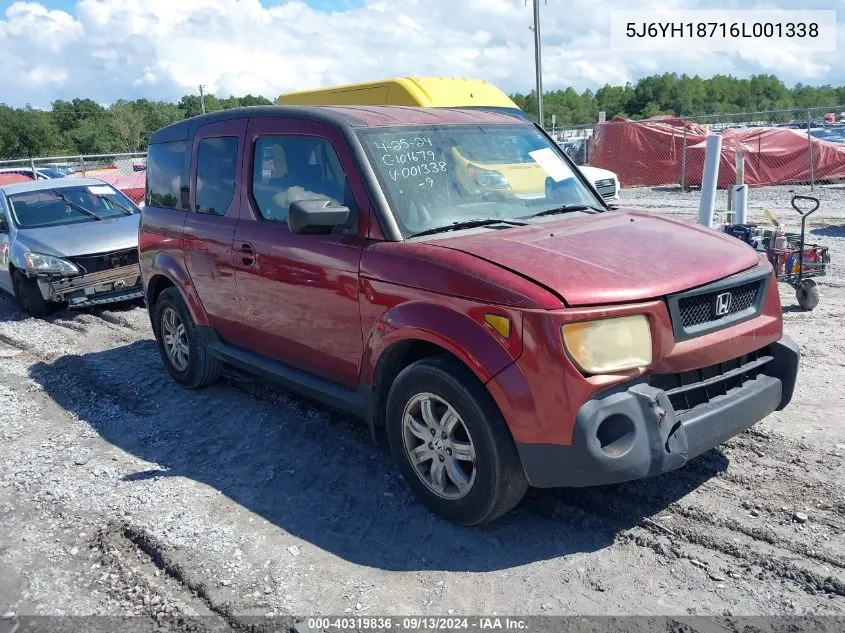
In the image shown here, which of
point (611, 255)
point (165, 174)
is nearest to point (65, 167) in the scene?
point (165, 174)

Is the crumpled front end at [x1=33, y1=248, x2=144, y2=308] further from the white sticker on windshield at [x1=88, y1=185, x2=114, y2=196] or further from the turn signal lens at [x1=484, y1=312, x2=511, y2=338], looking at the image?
the turn signal lens at [x1=484, y1=312, x2=511, y2=338]

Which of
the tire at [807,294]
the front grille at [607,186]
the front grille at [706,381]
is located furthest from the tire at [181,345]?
the front grille at [607,186]

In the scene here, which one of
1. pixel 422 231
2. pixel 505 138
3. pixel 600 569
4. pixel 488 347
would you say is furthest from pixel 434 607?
pixel 505 138

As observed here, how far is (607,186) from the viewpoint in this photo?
12312 millimetres

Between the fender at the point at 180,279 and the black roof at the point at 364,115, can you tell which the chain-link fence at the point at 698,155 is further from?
the fender at the point at 180,279

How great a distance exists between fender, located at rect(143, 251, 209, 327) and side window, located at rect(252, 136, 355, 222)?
1136 millimetres

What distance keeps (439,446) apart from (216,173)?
2.74 meters

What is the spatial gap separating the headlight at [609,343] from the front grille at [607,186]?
372 inches

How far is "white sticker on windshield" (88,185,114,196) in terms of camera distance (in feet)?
33.8

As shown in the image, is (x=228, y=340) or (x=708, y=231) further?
(x=228, y=340)

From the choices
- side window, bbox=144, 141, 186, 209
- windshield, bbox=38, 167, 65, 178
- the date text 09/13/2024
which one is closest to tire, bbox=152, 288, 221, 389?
side window, bbox=144, 141, 186, 209

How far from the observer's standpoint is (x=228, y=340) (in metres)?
5.32

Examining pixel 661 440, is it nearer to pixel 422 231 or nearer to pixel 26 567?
pixel 422 231

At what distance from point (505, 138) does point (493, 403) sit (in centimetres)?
201
